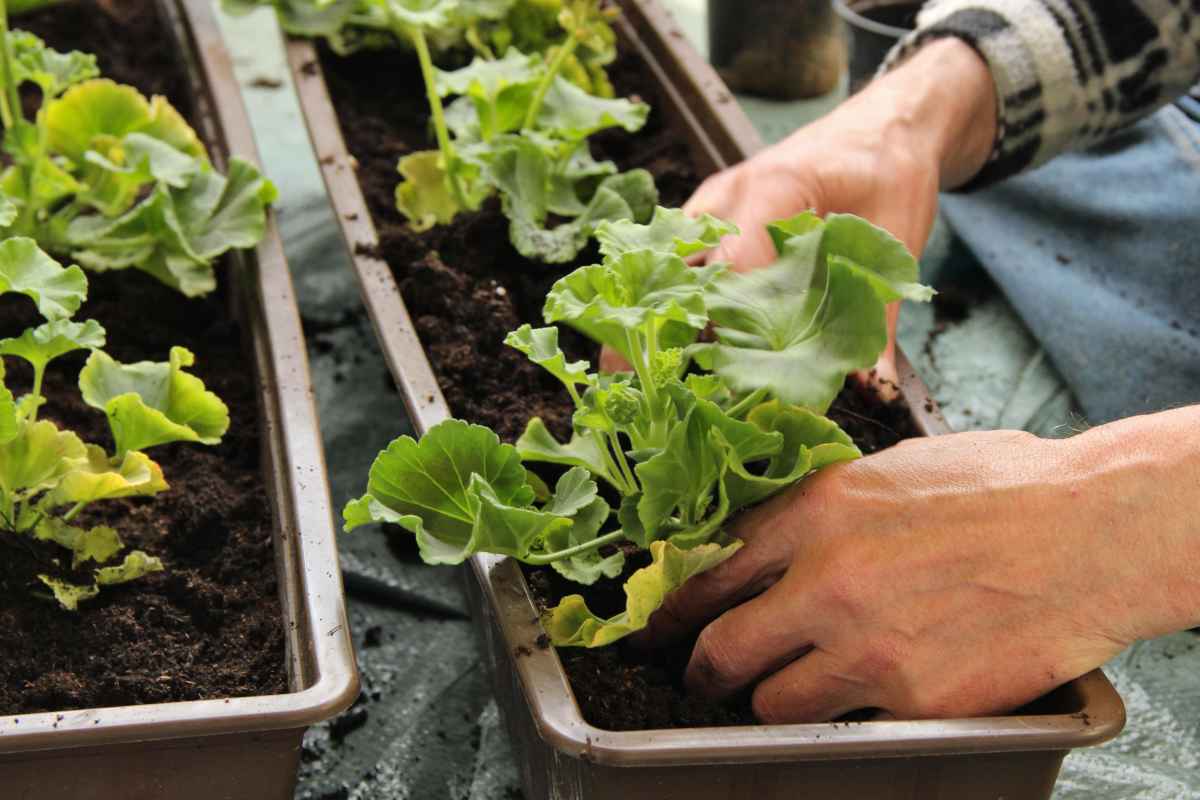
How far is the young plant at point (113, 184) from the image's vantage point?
1.30m

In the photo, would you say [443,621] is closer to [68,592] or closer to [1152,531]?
[68,592]

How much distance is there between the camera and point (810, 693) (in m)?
0.89

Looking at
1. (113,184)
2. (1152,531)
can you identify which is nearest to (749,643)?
(1152,531)

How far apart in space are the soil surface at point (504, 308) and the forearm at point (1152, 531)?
0.88ft

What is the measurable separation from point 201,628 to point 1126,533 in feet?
2.25

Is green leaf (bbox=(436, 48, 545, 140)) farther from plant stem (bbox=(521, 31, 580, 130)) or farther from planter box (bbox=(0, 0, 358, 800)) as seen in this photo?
planter box (bbox=(0, 0, 358, 800))

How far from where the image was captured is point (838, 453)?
0.90 meters

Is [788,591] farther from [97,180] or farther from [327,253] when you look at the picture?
[327,253]

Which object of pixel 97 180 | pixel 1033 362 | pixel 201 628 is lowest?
pixel 1033 362

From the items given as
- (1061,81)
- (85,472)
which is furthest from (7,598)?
(1061,81)

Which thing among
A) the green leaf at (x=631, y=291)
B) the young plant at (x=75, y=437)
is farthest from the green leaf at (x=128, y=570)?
the green leaf at (x=631, y=291)

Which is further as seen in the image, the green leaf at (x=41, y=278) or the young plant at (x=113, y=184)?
the young plant at (x=113, y=184)

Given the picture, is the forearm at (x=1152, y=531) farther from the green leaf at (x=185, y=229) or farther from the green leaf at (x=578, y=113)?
the green leaf at (x=185, y=229)

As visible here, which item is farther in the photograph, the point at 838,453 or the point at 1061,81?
the point at 1061,81
